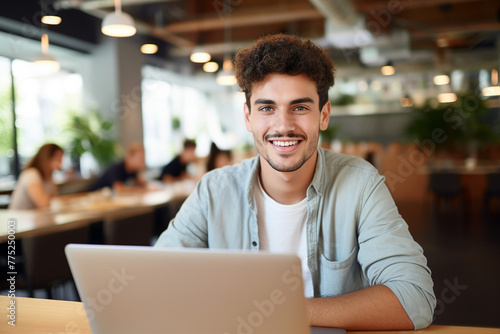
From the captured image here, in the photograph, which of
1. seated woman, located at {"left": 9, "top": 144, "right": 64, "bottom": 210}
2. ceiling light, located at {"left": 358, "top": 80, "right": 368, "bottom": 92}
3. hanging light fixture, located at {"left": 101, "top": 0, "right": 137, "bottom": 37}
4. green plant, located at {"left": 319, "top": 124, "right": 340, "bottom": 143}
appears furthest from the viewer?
ceiling light, located at {"left": 358, "top": 80, "right": 368, "bottom": 92}

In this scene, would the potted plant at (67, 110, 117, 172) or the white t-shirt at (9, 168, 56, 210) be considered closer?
the white t-shirt at (9, 168, 56, 210)

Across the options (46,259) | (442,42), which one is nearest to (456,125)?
(442,42)

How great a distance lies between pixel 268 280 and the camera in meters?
0.76

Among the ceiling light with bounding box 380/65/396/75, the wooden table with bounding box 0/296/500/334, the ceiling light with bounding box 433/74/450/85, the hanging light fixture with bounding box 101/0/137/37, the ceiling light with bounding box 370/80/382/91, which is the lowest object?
the wooden table with bounding box 0/296/500/334

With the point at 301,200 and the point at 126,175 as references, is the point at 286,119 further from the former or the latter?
the point at 126,175

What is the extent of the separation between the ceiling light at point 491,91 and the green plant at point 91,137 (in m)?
8.70

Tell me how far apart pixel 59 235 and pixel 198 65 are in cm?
973

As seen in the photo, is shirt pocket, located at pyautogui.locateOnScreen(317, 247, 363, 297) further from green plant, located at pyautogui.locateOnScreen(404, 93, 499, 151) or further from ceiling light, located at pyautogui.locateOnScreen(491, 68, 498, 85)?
ceiling light, located at pyautogui.locateOnScreen(491, 68, 498, 85)

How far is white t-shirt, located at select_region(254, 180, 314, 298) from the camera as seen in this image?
1.39 m

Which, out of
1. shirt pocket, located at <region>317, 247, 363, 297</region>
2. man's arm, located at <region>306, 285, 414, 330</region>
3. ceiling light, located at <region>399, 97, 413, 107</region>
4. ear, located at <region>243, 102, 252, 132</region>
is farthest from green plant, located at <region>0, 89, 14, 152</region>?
ceiling light, located at <region>399, 97, 413, 107</region>

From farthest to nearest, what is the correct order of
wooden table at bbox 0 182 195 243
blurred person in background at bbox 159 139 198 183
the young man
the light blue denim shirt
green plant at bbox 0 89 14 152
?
1. green plant at bbox 0 89 14 152
2. blurred person in background at bbox 159 139 198 183
3. wooden table at bbox 0 182 195 243
4. the young man
5. the light blue denim shirt

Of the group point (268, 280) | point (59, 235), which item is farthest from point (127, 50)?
point (268, 280)

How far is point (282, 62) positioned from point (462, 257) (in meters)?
4.02

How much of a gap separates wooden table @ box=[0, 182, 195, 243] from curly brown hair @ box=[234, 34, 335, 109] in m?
2.01
